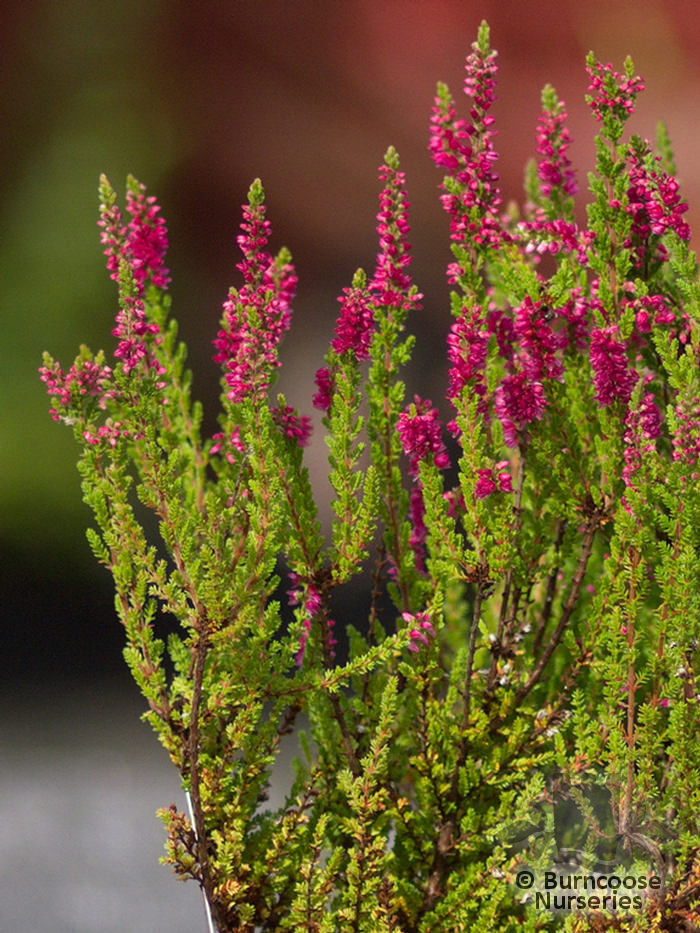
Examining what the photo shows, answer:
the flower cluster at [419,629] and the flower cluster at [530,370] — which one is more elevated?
the flower cluster at [530,370]

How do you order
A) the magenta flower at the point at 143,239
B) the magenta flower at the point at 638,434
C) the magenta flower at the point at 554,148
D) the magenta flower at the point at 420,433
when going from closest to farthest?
the magenta flower at the point at 638,434, the magenta flower at the point at 420,433, the magenta flower at the point at 143,239, the magenta flower at the point at 554,148

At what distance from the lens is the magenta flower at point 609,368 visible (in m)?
1.41

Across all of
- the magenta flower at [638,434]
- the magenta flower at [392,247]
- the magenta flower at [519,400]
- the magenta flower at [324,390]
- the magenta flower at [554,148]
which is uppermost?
the magenta flower at [554,148]

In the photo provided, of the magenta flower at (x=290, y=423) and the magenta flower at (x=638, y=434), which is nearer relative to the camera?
the magenta flower at (x=638, y=434)

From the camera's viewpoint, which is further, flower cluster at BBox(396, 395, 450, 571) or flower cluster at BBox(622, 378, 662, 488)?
flower cluster at BBox(396, 395, 450, 571)

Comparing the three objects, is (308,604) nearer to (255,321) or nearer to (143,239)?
(255,321)

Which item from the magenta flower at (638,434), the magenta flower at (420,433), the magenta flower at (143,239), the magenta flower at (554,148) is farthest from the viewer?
the magenta flower at (554,148)

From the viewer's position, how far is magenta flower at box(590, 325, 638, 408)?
1.41m

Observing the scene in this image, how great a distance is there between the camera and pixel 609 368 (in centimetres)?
142

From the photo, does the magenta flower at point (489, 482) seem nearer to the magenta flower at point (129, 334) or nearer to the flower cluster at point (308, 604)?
the flower cluster at point (308, 604)

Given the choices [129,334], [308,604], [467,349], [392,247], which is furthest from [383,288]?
[308,604]

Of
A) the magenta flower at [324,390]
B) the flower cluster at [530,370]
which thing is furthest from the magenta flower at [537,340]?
the magenta flower at [324,390]

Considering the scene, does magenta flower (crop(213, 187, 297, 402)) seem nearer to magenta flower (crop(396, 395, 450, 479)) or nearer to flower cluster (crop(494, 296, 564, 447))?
magenta flower (crop(396, 395, 450, 479))

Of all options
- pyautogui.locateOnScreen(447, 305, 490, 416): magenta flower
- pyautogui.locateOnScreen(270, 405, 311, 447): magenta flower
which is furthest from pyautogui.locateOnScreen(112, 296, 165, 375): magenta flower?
pyautogui.locateOnScreen(447, 305, 490, 416): magenta flower
